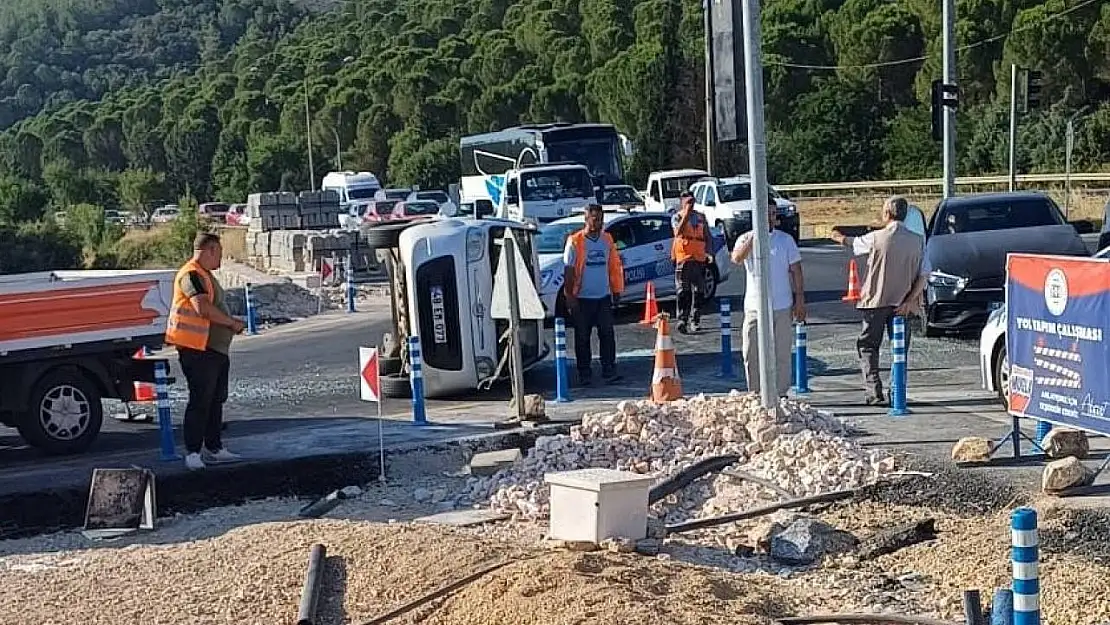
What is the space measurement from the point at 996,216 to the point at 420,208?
28912 mm

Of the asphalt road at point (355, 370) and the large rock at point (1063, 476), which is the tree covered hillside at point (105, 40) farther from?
the large rock at point (1063, 476)

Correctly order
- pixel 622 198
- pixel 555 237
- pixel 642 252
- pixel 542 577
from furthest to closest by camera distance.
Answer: pixel 622 198 → pixel 555 237 → pixel 642 252 → pixel 542 577

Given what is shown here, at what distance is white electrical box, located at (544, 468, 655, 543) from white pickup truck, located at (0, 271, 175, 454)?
19.0ft

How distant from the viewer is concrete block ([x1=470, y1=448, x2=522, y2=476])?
10750mm

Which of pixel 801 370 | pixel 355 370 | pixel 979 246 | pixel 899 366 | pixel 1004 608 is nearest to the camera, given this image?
pixel 1004 608

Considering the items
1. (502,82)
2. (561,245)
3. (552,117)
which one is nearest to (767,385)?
(561,245)

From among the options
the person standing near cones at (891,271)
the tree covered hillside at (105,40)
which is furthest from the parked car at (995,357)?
the tree covered hillside at (105,40)

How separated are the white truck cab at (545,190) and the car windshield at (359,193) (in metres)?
23.3

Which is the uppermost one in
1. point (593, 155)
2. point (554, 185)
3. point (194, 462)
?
point (593, 155)

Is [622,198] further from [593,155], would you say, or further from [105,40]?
[105,40]

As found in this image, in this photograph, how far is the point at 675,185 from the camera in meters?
40.0

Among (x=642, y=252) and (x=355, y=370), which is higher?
(x=642, y=252)

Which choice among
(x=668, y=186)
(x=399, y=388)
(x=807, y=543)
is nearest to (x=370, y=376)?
(x=399, y=388)

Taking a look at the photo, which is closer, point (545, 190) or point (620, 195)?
point (545, 190)
